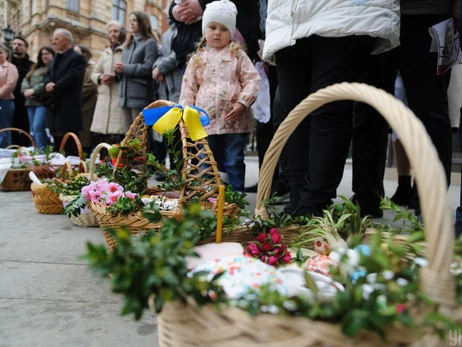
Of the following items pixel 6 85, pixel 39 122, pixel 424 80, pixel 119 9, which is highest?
pixel 119 9

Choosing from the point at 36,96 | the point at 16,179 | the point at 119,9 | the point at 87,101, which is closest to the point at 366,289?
the point at 16,179

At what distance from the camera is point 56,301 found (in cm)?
113

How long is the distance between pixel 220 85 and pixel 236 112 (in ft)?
0.63

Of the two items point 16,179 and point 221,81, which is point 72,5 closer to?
point 16,179

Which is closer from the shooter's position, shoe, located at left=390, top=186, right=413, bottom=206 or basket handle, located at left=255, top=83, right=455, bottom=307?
basket handle, located at left=255, top=83, right=455, bottom=307

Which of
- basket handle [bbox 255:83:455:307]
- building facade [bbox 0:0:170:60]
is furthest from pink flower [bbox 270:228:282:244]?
building facade [bbox 0:0:170:60]

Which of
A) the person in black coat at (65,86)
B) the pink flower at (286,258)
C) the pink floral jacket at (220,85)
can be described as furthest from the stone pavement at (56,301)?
the person in black coat at (65,86)

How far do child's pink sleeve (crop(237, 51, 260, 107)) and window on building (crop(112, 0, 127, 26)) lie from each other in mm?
18747

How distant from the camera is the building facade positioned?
59.6ft

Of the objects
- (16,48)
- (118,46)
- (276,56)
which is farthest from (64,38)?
(276,56)

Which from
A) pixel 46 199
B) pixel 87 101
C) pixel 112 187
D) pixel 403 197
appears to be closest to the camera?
pixel 112 187

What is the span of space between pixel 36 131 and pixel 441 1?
3967 mm

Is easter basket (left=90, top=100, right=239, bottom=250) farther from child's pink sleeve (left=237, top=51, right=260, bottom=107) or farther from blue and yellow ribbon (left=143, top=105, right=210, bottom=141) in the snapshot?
child's pink sleeve (left=237, top=51, right=260, bottom=107)

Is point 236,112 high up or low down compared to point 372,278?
up
